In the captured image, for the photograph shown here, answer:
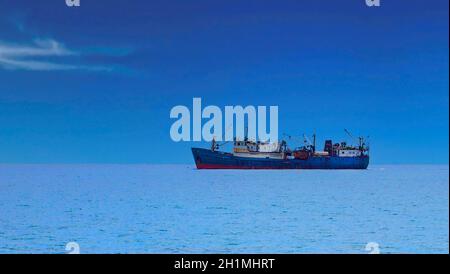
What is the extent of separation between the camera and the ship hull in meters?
25.5

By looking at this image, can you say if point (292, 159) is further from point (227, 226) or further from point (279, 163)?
point (227, 226)

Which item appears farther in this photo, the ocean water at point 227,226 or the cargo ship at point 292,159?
the cargo ship at point 292,159

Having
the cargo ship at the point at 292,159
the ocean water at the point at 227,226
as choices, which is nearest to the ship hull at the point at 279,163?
the cargo ship at the point at 292,159

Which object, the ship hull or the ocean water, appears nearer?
the ocean water

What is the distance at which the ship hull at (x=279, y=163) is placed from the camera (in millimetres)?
25542

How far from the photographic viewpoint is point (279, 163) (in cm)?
2694

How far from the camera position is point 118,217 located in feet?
39.4

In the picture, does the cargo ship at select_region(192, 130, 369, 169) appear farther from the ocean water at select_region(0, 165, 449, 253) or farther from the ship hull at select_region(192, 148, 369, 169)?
the ocean water at select_region(0, 165, 449, 253)

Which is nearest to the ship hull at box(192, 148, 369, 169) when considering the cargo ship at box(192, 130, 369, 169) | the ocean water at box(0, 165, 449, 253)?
the cargo ship at box(192, 130, 369, 169)

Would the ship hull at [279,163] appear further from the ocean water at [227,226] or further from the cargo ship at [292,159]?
the ocean water at [227,226]

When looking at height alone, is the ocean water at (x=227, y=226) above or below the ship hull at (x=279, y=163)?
below

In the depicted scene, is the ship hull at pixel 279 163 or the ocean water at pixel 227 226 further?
the ship hull at pixel 279 163

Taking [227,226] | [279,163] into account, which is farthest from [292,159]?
[227,226]
